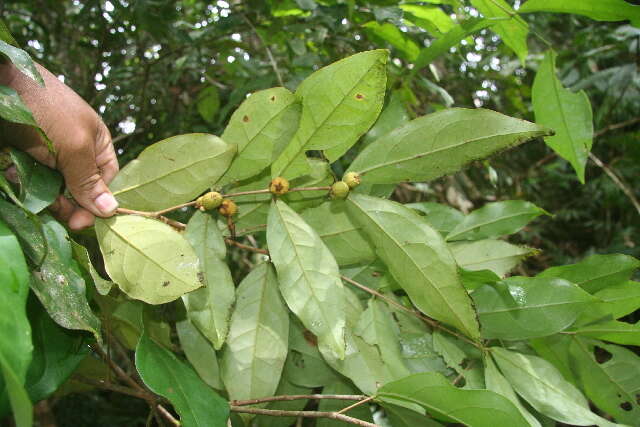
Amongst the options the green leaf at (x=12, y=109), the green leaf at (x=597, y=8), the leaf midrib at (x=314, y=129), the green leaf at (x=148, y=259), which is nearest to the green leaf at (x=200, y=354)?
the green leaf at (x=148, y=259)

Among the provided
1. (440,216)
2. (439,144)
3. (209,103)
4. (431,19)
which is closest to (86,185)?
(439,144)

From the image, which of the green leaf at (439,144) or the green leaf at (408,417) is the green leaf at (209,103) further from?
the green leaf at (408,417)

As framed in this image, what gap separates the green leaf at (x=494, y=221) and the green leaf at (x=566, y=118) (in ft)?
0.36

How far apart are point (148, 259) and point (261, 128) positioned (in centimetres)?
22

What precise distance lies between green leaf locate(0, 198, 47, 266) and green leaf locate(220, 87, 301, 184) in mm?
260

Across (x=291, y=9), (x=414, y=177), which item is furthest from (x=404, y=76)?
(x=414, y=177)

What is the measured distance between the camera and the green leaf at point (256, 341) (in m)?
0.71

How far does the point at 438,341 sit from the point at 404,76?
0.61 meters

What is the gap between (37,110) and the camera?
64cm

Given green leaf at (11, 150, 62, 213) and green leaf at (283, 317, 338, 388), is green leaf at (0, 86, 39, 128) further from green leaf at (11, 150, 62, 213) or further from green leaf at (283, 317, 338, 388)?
green leaf at (283, 317, 338, 388)

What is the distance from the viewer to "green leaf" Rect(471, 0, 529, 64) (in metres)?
0.86

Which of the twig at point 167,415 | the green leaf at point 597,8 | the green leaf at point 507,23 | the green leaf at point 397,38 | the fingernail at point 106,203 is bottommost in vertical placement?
the twig at point 167,415

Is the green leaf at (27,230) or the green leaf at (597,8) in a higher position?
the green leaf at (597,8)

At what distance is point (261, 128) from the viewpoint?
27.5 inches
